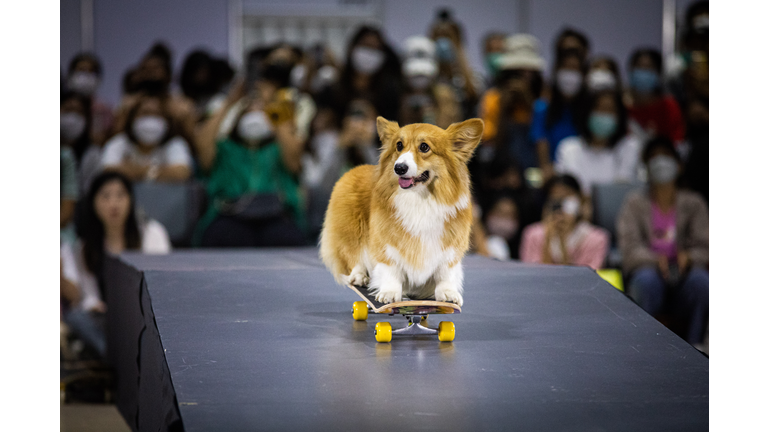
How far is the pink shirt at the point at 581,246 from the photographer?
429 centimetres

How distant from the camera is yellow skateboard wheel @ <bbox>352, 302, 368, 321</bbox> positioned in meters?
2.10

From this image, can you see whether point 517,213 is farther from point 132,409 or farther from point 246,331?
point 246,331

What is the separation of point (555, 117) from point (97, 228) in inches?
113

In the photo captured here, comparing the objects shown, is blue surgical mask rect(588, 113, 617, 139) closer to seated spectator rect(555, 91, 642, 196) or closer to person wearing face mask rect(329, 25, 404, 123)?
seated spectator rect(555, 91, 642, 196)

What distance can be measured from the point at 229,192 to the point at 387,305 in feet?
8.38

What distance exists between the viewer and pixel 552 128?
16.4ft

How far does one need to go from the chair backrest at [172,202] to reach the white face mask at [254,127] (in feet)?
1.70

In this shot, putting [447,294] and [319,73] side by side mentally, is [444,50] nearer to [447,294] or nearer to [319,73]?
[319,73]

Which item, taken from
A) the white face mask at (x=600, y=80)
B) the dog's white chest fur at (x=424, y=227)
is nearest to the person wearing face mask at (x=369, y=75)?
the white face mask at (x=600, y=80)

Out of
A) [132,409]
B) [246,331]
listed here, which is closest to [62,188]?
[132,409]

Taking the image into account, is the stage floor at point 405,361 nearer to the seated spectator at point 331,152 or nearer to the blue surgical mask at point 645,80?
the seated spectator at point 331,152

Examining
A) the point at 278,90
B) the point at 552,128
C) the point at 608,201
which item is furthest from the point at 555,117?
the point at 278,90

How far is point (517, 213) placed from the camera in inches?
180

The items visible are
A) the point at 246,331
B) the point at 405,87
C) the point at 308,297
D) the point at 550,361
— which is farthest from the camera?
the point at 405,87
